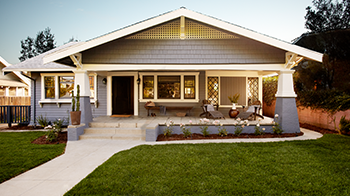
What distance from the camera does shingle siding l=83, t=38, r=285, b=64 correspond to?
21.8 feet

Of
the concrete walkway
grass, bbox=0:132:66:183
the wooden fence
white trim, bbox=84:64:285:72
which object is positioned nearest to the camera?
the concrete walkway

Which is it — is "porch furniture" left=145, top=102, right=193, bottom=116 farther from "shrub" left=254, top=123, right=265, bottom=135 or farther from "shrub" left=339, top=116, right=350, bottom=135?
"shrub" left=339, top=116, right=350, bottom=135

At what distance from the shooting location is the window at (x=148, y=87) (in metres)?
9.09

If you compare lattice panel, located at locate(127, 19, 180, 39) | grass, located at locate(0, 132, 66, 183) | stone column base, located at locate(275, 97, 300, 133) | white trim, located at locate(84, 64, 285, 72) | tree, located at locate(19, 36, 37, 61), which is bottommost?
grass, located at locate(0, 132, 66, 183)

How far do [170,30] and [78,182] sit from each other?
18.4ft

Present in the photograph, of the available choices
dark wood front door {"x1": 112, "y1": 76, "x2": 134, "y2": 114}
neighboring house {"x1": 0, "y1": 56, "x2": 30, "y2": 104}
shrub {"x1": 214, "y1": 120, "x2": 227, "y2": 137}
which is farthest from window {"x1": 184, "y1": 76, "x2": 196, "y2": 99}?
neighboring house {"x1": 0, "y1": 56, "x2": 30, "y2": 104}

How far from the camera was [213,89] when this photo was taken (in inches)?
362

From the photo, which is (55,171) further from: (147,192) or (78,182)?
(147,192)

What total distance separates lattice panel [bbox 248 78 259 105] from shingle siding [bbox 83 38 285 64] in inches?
110

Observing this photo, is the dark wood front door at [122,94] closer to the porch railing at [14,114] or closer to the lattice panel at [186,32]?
the lattice panel at [186,32]

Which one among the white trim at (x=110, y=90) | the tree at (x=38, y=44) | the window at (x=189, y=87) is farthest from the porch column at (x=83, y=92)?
the tree at (x=38, y=44)

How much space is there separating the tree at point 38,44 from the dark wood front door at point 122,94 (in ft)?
88.1

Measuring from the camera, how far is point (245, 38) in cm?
673

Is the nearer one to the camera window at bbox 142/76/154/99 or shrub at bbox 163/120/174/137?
shrub at bbox 163/120/174/137
